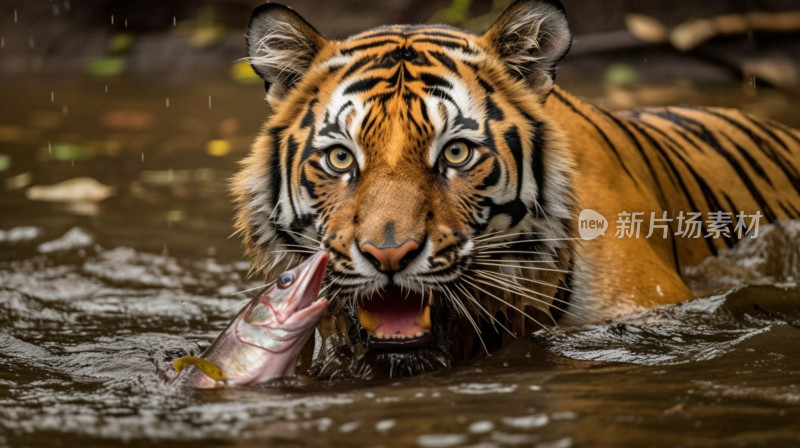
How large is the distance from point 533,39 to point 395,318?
81cm

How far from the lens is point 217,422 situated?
2.16m

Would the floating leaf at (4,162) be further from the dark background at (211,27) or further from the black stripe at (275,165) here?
the black stripe at (275,165)

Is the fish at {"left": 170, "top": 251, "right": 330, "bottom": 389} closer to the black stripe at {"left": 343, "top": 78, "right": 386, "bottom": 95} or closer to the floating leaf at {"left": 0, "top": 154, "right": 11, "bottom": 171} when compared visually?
the black stripe at {"left": 343, "top": 78, "right": 386, "bottom": 95}

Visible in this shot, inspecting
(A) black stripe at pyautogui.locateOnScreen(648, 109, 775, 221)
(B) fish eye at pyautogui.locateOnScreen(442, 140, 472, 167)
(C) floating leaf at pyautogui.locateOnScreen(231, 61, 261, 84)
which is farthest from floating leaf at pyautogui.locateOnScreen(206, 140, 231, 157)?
(B) fish eye at pyautogui.locateOnScreen(442, 140, 472, 167)

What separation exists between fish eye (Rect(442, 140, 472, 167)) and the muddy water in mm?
480

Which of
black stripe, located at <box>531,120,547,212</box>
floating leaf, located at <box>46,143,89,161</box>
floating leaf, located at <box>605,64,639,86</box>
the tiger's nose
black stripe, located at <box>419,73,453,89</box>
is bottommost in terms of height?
the tiger's nose

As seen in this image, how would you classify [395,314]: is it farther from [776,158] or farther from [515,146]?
Result: [776,158]

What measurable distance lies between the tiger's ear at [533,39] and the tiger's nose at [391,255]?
0.69 meters

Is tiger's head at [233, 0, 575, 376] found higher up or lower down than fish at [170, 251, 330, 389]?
higher up

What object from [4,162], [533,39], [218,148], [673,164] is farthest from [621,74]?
[533,39]

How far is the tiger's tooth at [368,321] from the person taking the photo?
8.14ft

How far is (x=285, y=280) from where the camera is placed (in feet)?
8.27

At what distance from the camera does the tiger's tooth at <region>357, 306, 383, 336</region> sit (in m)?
2.48

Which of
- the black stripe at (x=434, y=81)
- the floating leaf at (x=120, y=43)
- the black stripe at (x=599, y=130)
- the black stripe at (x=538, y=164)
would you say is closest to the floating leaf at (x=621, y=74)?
the floating leaf at (x=120, y=43)
